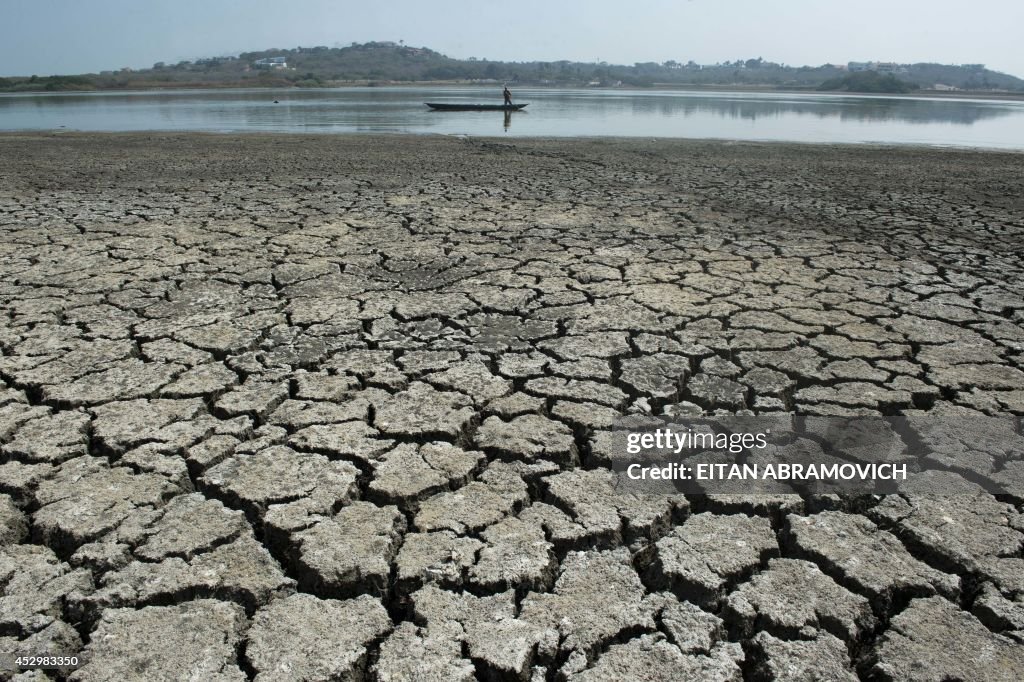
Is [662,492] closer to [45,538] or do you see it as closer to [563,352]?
[563,352]

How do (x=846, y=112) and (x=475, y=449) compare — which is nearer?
(x=475, y=449)

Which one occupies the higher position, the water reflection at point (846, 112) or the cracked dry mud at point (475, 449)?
the water reflection at point (846, 112)

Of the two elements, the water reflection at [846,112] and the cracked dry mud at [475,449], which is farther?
the water reflection at [846,112]

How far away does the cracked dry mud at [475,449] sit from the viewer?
152cm

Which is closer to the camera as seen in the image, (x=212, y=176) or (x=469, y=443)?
(x=469, y=443)

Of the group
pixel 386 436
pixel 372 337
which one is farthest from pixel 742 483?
pixel 372 337

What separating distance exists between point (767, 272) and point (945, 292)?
2.96 feet

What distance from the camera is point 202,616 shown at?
1.56m

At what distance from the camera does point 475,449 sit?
225 centimetres

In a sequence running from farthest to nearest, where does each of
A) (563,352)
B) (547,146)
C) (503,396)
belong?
(547,146) → (563,352) → (503,396)

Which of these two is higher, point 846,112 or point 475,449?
point 846,112

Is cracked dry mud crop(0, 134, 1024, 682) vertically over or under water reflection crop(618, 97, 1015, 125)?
under

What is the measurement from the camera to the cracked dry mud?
1520 mm

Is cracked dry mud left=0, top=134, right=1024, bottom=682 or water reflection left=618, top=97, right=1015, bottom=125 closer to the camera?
cracked dry mud left=0, top=134, right=1024, bottom=682
